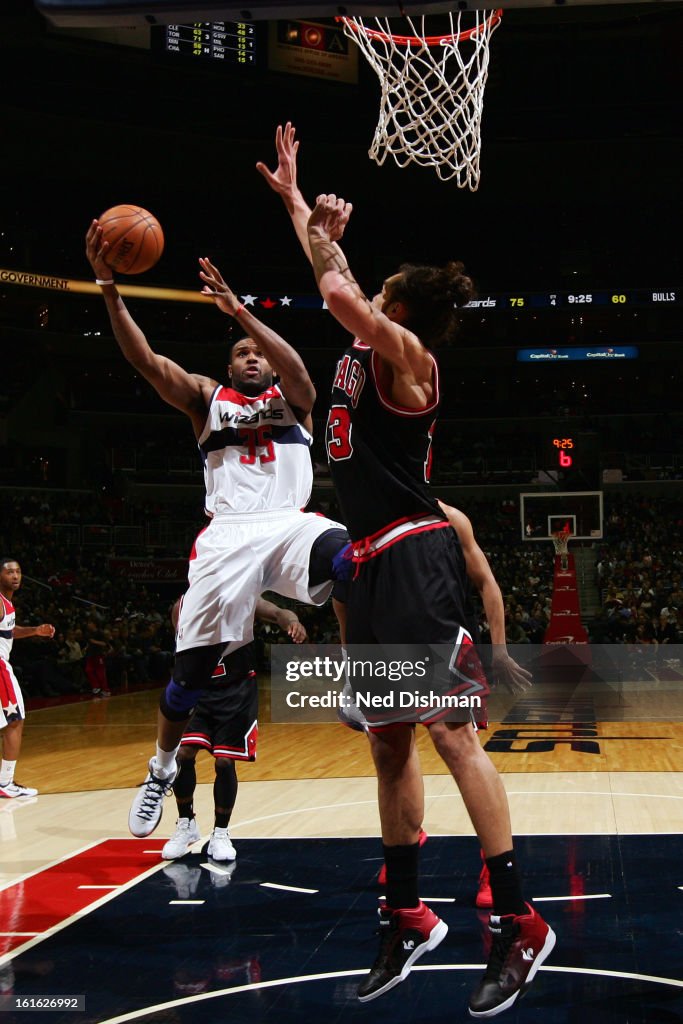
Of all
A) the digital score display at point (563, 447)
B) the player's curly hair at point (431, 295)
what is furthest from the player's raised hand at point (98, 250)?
the digital score display at point (563, 447)

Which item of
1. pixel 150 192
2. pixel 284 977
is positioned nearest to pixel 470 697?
pixel 284 977

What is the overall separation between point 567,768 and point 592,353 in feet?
75.3

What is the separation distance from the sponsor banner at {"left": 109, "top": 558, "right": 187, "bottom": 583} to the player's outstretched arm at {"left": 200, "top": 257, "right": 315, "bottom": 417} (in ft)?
70.6

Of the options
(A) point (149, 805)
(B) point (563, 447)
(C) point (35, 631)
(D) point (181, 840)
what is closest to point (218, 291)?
(A) point (149, 805)

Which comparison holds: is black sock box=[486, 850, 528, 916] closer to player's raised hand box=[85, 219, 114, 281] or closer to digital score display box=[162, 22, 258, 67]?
player's raised hand box=[85, 219, 114, 281]

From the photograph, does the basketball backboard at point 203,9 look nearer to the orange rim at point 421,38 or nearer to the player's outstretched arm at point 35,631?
the orange rim at point 421,38

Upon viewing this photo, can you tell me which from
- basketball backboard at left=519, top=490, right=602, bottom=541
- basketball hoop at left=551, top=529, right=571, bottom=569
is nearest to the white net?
basketball hoop at left=551, top=529, right=571, bottom=569

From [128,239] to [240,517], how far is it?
1405 mm

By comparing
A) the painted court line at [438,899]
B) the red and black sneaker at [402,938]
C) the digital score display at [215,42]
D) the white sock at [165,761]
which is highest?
the digital score display at [215,42]

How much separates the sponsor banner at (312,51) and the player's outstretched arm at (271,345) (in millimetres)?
18597

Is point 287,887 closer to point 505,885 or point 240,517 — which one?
point 240,517

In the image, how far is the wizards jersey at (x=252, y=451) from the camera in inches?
196

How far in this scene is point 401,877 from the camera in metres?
3.57

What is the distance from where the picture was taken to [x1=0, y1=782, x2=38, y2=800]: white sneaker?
830cm
